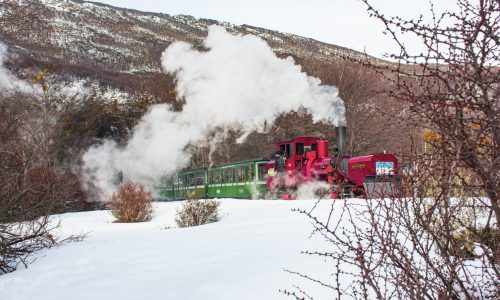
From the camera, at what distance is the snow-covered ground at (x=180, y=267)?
4711mm

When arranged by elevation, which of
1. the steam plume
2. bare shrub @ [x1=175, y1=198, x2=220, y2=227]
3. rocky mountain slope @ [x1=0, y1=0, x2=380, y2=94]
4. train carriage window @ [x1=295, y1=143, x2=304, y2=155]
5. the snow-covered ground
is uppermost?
rocky mountain slope @ [x1=0, y1=0, x2=380, y2=94]

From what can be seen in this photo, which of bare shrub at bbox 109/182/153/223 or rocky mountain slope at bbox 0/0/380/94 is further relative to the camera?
rocky mountain slope at bbox 0/0/380/94

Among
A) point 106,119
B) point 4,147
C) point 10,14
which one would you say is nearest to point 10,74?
point 106,119

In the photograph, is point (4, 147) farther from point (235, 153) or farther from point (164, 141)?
point (235, 153)

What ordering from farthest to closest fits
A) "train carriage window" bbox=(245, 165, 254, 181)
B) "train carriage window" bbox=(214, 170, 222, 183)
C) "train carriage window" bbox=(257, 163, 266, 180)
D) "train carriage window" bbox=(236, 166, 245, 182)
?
"train carriage window" bbox=(214, 170, 222, 183)
"train carriage window" bbox=(236, 166, 245, 182)
"train carriage window" bbox=(245, 165, 254, 181)
"train carriage window" bbox=(257, 163, 266, 180)

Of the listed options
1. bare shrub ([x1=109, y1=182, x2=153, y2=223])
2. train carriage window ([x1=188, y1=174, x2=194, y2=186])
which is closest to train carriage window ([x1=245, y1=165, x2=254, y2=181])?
bare shrub ([x1=109, y1=182, x2=153, y2=223])

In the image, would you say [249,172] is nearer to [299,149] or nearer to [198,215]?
[299,149]

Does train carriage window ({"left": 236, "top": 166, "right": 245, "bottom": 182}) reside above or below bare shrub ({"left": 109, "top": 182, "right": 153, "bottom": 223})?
above

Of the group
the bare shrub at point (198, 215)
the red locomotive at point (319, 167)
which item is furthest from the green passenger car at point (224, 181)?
the bare shrub at point (198, 215)

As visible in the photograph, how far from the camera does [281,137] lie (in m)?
30.3

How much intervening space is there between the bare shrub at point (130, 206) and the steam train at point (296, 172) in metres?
1.83

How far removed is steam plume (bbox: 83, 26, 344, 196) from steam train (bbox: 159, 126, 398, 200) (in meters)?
5.01

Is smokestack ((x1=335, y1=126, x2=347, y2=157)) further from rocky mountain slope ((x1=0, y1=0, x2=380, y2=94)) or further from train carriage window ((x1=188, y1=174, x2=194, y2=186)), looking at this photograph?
rocky mountain slope ((x1=0, y1=0, x2=380, y2=94))

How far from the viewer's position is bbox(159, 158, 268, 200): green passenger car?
63.7ft
